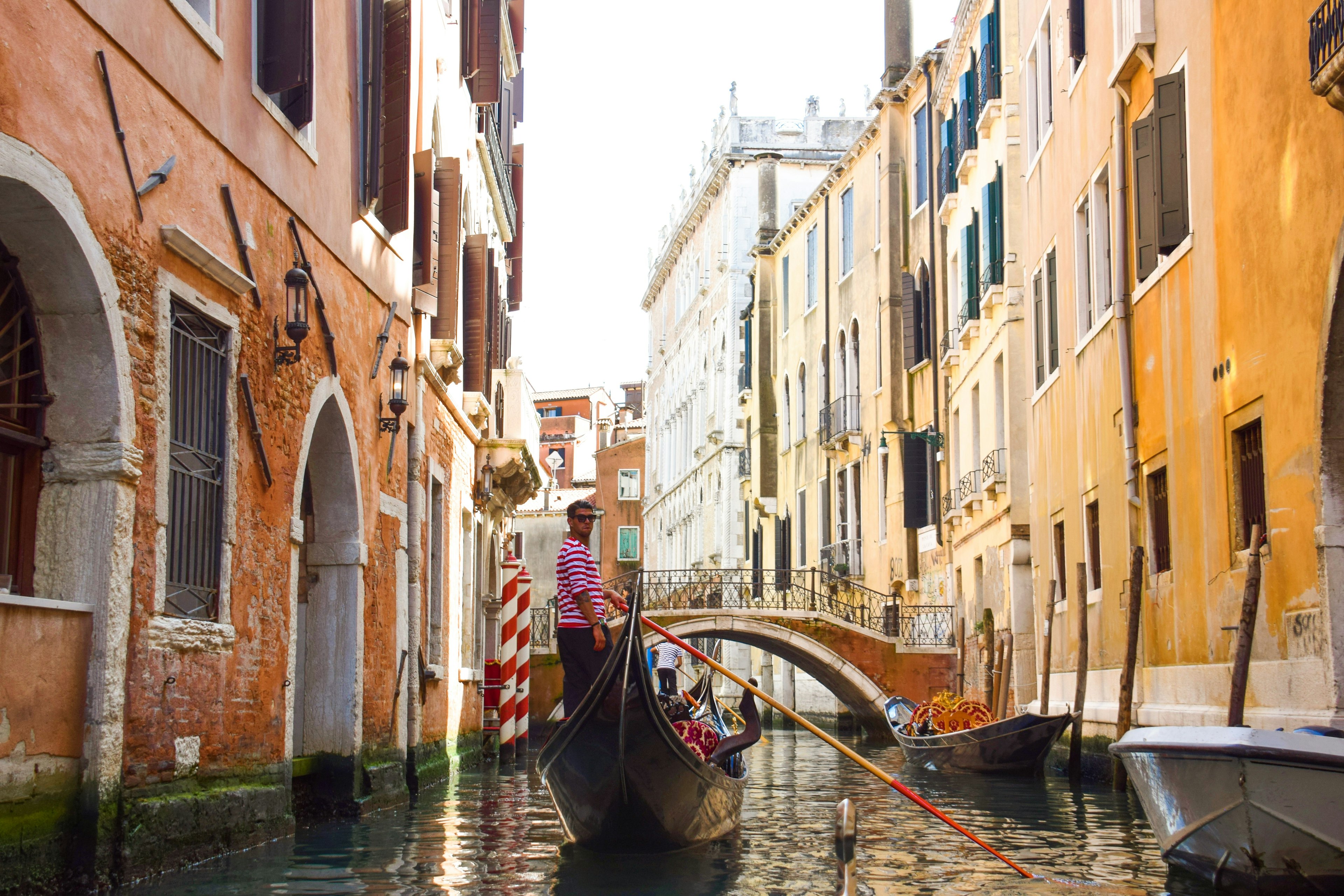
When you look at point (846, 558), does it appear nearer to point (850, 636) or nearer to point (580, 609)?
point (850, 636)

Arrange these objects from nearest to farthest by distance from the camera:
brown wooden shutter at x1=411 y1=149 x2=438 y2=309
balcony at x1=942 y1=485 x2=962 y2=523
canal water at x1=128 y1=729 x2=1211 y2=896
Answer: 1. canal water at x1=128 y1=729 x2=1211 y2=896
2. brown wooden shutter at x1=411 y1=149 x2=438 y2=309
3. balcony at x1=942 y1=485 x2=962 y2=523

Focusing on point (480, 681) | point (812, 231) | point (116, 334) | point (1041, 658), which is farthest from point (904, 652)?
point (116, 334)

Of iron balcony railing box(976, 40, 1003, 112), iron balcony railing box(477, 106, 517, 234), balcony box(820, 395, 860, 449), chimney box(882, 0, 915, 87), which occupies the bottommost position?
balcony box(820, 395, 860, 449)

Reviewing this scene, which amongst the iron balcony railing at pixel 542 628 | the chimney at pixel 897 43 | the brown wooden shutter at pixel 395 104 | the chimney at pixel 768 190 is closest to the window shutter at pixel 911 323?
the chimney at pixel 897 43

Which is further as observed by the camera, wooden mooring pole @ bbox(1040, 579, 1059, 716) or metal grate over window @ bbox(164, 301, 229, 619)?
wooden mooring pole @ bbox(1040, 579, 1059, 716)

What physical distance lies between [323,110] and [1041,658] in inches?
353

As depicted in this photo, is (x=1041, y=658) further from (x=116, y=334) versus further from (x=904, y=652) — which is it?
(x=116, y=334)

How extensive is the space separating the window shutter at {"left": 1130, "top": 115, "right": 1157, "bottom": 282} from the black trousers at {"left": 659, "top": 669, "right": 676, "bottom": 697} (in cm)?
512

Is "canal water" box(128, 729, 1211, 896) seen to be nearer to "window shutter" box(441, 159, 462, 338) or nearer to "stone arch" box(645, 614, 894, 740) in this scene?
"window shutter" box(441, 159, 462, 338)

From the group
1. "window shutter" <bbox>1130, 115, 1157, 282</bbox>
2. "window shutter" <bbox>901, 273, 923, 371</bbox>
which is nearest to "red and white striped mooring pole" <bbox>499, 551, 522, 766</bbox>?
"window shutter" <bbox>1130, 115, 1157, 282</bbox>

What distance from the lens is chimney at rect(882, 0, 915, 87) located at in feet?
73.9

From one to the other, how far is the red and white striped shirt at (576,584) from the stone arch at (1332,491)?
328 cm

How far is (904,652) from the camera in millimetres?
19406

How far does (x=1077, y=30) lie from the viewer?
12.3m
